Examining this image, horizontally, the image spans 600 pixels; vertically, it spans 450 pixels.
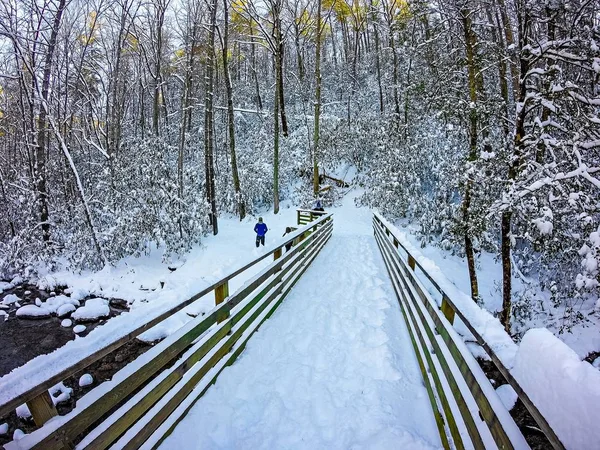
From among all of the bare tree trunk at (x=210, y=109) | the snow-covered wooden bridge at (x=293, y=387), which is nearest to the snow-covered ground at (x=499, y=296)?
the snow-covered wooden bridge at (x=293, y=387)

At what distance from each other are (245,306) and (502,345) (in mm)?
2862

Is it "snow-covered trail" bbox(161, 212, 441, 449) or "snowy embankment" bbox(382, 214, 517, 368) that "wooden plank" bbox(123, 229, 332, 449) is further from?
"snowy embankment" bbox(382, 214, 517, 368)

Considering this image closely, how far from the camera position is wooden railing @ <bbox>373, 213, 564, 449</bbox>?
1590 millimetres

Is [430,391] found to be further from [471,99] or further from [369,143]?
[369,143]

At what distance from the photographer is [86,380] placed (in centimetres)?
661

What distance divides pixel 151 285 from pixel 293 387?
10288 mm

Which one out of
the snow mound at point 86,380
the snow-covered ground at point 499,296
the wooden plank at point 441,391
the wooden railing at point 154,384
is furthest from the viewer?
the snow-covered ground at point 499,296

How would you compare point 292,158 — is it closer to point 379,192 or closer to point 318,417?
point 379,192

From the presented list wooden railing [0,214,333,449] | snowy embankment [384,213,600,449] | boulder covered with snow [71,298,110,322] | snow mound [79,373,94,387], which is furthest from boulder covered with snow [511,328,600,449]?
boulder covered with snow [71,298,110,322]

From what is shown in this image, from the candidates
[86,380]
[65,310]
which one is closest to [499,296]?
[86,380]

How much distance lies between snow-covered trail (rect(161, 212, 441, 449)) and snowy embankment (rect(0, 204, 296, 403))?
109 centimetres

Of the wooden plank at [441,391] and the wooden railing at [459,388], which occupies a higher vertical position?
the wooden railing at [459,388]

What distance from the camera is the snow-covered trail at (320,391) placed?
2797mm

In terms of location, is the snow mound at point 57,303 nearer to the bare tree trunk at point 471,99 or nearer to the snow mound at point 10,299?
the snow mound at point 10,299
